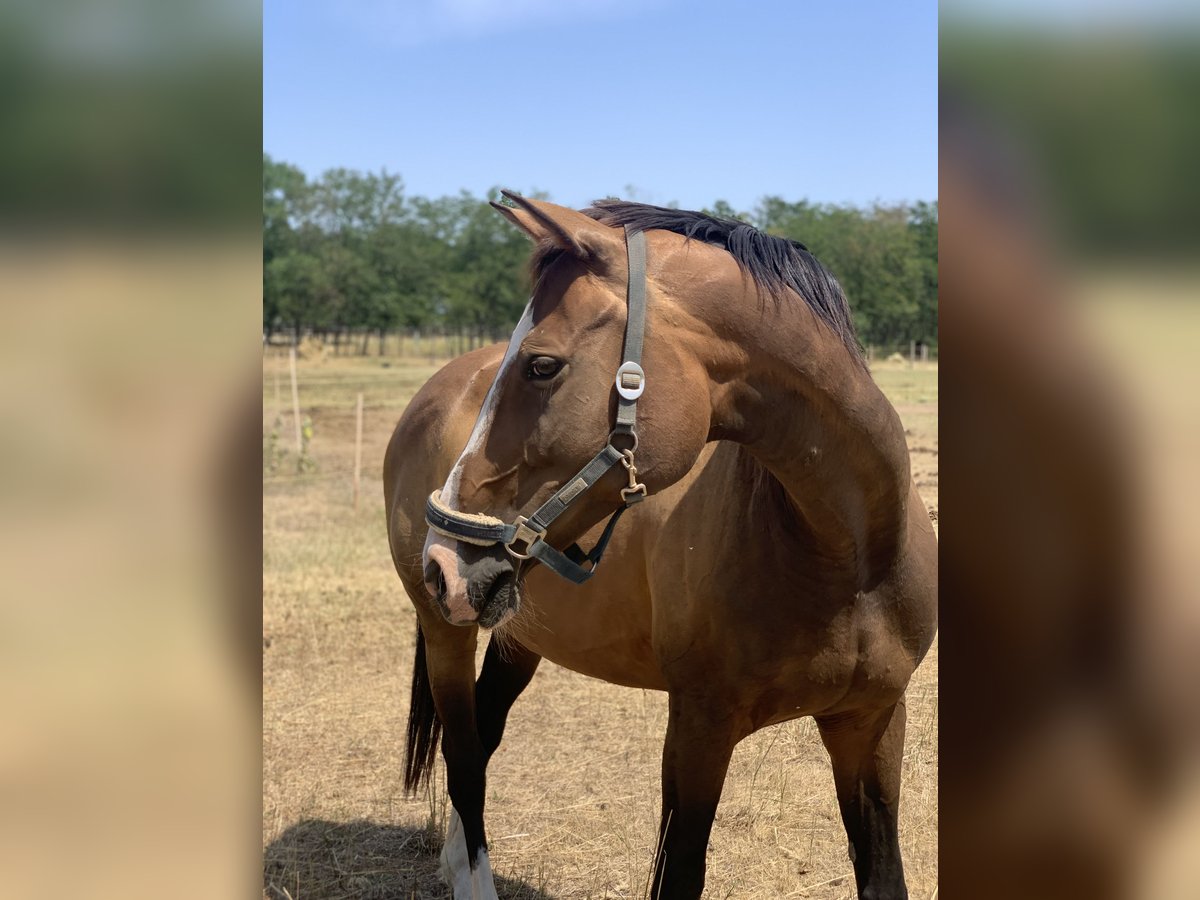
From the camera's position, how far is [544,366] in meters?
1.85

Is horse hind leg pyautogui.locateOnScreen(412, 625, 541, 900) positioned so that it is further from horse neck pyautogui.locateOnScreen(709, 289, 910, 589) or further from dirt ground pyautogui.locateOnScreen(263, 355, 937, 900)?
horse neck pyautogui.locateOnScreen(709, 289, 910, 589)

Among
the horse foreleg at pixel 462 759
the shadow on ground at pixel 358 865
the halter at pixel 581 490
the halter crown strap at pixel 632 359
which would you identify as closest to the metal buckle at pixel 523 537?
the halter at pixel 581 490

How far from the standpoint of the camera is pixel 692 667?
2.41 metres

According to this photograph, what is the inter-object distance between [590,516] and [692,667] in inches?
27.9

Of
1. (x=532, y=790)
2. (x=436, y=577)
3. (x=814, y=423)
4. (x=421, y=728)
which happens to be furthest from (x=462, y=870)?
(x=814, y=423)

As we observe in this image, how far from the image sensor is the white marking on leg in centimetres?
352

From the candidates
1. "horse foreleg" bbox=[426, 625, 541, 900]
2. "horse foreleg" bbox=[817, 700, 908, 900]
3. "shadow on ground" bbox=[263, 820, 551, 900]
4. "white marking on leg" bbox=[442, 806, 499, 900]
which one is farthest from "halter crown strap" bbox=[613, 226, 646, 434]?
"shadow on ground" bbox=[263, 820, 551, 900]

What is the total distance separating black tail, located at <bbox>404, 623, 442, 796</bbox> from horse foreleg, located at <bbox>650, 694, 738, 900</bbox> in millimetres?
1878

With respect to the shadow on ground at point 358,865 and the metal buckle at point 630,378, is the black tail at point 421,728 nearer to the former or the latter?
the shadow on ground at point 358,865

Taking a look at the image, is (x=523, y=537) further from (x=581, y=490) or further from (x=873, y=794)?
(x=873, y=794)

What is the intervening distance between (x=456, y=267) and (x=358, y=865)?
43.4 meters

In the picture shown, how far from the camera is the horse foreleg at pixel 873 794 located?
8.82ft
